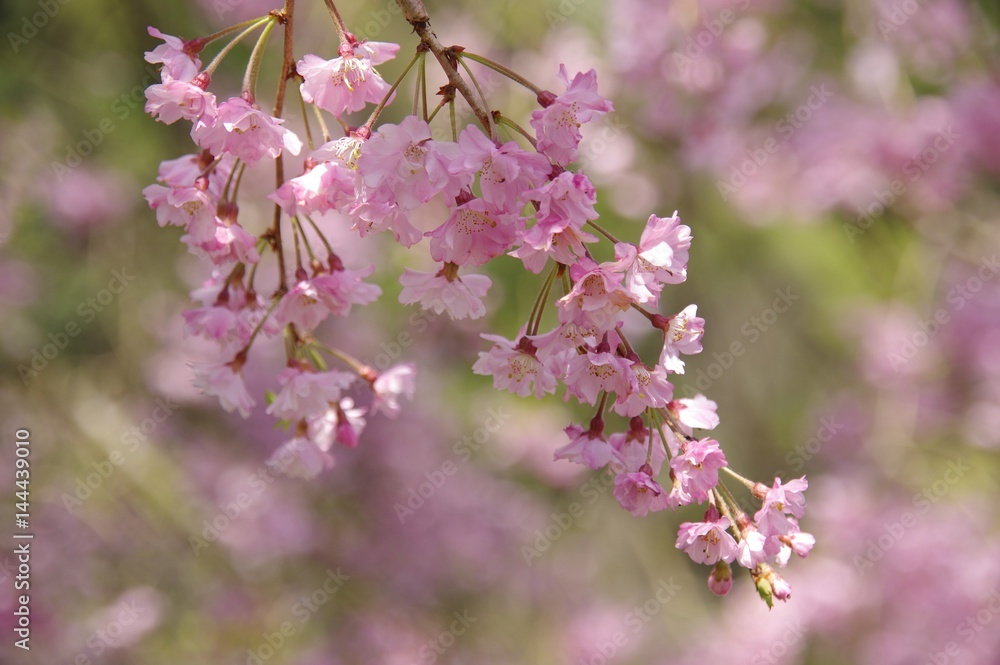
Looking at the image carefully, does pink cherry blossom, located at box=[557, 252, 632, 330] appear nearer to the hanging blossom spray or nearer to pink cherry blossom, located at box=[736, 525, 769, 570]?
the hanging blossom spray

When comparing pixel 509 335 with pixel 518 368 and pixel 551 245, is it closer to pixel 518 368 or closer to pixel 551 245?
pixel 518 368

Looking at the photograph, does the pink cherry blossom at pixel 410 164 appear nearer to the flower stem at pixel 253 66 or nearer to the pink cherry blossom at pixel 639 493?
the flower stem at pixel 253 66

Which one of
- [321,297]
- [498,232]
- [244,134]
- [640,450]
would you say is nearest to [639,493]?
[640,450]

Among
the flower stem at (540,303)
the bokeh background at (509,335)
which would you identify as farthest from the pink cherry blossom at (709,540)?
the bokeh background at (509,335)

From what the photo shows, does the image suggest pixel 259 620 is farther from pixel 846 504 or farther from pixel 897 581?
pixel 897 581

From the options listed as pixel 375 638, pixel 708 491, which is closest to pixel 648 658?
pixel 375 638

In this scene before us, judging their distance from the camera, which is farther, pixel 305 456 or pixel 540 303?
pixel 305 456

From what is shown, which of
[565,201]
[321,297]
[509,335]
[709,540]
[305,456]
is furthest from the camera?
[509,335]
